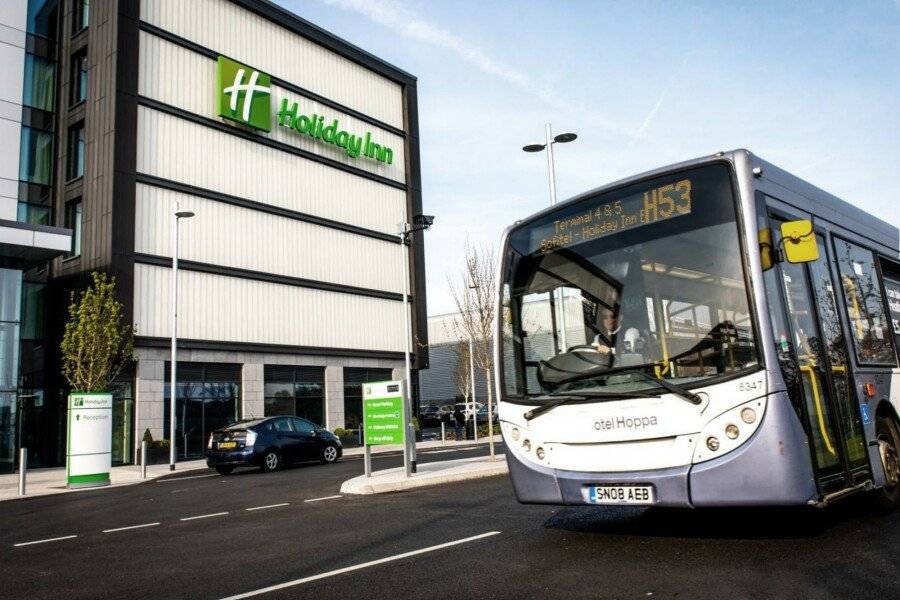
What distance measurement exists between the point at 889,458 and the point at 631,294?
10.9ft

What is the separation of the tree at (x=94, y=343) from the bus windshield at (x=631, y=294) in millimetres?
18553

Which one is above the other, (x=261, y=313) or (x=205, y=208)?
(x=205, y=208)

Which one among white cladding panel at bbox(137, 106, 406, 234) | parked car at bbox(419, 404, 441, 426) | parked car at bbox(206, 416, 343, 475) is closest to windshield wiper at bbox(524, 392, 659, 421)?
parked car at bbox(206, 416, 343, 475)

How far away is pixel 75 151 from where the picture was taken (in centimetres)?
2930

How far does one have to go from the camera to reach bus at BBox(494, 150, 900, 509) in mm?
5828

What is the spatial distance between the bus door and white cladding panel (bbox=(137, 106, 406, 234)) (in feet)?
85.3

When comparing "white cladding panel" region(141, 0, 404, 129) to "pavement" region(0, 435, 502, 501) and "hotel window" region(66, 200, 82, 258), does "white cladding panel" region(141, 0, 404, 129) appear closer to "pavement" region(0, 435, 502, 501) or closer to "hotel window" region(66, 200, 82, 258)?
"hotel window" region(66, 200, 82, 258)

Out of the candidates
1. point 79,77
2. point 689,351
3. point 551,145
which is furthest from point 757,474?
point 79,77

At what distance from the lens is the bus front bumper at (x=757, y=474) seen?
18.5 ft

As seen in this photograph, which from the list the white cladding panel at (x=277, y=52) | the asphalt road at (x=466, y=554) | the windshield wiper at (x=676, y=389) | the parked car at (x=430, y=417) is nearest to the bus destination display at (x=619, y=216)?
the windshield wiper at (x=676, y=389)

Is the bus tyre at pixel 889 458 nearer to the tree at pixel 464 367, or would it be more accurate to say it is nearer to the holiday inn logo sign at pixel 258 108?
the holiday inn logo sign at pixel 258 108

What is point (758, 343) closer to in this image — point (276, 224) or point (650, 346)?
point (650, 346)

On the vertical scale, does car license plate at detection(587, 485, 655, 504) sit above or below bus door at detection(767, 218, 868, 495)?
below

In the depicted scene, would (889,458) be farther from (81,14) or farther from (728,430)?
(81,14)
